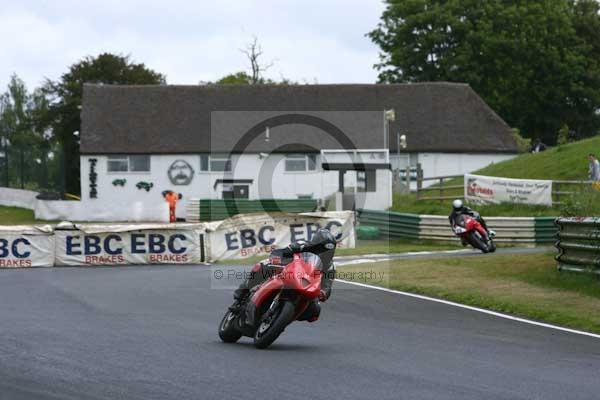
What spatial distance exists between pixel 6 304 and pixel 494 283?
856 centimetres

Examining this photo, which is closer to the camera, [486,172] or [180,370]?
[180,370]

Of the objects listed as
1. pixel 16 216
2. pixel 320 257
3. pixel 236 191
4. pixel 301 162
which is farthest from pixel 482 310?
pixel 236 191

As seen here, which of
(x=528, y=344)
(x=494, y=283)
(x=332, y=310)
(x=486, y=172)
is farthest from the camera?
→ (x=486, y=172)

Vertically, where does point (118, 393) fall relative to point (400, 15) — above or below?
below

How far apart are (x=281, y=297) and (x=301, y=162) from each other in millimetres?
49706

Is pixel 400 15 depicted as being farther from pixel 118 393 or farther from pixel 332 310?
pixel 118 393

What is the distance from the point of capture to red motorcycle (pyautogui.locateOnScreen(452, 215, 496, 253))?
2808 centimetres

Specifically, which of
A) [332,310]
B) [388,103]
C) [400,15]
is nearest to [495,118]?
[388,103]

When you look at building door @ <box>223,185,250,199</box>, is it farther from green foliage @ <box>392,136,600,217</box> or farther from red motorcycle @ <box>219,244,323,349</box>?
red motorcycle @ <box>219,244,323,349</box>

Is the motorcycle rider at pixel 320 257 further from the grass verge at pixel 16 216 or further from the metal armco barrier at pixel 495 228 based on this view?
the grass verge at pixel 16 216

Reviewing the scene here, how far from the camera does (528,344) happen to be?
1257 centimetres

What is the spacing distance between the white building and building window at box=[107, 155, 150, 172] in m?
0.06

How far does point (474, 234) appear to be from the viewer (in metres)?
28.1

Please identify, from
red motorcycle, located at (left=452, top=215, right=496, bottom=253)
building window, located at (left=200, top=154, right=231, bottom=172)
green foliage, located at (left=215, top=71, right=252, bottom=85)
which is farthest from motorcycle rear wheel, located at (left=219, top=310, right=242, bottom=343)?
green foliage, located at (left=215, top=71, right=252, bottom=85)
